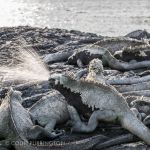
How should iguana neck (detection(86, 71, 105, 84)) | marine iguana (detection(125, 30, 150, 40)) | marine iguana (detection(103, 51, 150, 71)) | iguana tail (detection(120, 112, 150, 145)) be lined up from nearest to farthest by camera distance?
1. iguana tail (detection(120, 112, 150, 145))
2. iguana neck (detection(86, 71, 105, 84))
3. marine iguana (detection(103, 51, 150, 71))
4. marine iguana (detection(125, 30, 150, 40))

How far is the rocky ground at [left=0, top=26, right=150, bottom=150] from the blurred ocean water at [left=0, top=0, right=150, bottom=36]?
4193mm

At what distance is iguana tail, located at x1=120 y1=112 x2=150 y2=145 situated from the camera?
7423mm

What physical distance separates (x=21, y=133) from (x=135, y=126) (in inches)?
58.1

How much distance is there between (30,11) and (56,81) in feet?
47.3

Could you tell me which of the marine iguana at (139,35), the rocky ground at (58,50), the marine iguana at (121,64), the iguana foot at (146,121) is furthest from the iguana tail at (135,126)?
the marine iguana at (139,35)

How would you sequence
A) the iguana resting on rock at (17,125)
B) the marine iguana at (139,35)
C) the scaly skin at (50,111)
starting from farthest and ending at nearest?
the marine iguana at (139,35) < the scaly skin at (50,111) < the iguana resting on rock at (17,125)

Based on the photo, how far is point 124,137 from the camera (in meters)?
7.53

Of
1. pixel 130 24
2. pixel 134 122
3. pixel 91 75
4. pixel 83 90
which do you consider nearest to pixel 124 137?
pixel 134 122

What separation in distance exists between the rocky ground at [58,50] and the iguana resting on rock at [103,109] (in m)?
0.14

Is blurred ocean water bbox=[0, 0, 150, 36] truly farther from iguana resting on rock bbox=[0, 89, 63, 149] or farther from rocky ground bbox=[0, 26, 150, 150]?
iguana resting on rock bbox=[0, 89, 63, 149]

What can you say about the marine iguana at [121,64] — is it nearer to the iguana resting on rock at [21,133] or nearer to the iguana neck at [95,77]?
the iguana neck at [95,77]

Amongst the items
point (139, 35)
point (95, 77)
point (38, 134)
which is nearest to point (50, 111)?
point (38, 134)

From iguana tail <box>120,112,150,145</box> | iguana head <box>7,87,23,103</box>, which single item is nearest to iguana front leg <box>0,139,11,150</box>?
iguana head <box>7,87,23,103</box>

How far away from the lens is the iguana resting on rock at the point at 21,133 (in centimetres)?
721
